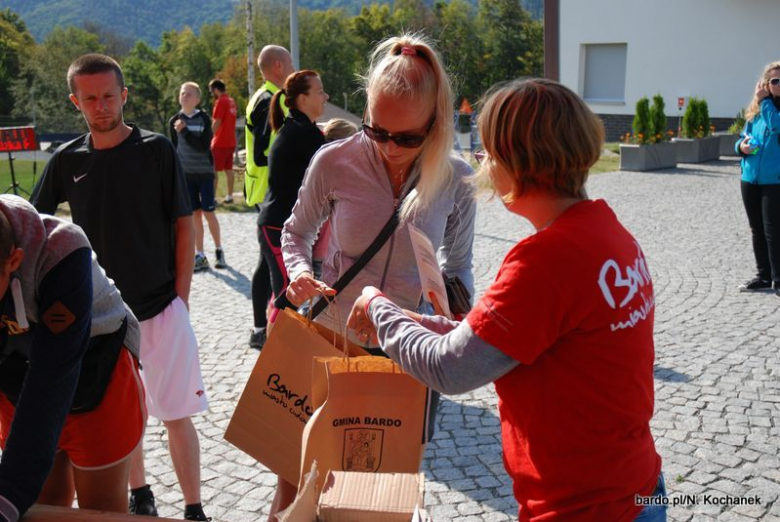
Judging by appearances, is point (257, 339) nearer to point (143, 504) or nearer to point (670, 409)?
point (143, 504)

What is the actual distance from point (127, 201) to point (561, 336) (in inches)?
82.9

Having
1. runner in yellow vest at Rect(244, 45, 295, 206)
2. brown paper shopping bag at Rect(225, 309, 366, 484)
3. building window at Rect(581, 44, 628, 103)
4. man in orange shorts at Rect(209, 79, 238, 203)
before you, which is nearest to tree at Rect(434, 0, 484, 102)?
building window at Rect(581, 44, 628, 103)

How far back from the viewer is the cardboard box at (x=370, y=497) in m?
1.81

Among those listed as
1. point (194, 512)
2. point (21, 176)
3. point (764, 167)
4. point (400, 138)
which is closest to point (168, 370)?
point (194, 512)

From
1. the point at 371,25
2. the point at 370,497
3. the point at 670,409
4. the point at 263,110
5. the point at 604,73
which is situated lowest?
the point at 670,409

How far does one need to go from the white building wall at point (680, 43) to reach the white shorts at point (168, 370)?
25995mm

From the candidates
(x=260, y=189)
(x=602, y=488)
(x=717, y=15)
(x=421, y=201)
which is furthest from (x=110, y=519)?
(x=717, y=15)

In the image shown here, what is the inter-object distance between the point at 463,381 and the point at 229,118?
1159 cm

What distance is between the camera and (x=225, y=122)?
1252 centimetres

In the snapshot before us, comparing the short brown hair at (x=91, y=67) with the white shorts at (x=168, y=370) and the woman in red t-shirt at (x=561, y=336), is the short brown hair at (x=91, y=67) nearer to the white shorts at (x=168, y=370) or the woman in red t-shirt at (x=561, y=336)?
the white shorts at (x=168, y=370)

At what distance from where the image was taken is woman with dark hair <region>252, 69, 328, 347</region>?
4852 millimetres

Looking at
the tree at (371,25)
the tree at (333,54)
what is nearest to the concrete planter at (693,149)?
the tree at (333,54)

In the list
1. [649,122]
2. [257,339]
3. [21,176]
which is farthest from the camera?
[21,176]

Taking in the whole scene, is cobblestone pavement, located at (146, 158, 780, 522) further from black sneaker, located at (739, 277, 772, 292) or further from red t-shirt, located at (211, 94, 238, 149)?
red t-shirt, located at (211, 94, 238, 149)
